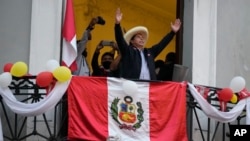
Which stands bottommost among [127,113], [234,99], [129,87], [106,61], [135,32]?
[127,113]

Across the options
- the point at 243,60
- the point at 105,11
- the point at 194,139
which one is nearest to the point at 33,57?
the point at 194,139

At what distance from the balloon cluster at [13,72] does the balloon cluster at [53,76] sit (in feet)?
0.99

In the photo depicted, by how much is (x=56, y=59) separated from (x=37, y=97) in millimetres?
802

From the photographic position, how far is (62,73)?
10.3m

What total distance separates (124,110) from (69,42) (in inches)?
51.1

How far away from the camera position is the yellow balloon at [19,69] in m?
10.6

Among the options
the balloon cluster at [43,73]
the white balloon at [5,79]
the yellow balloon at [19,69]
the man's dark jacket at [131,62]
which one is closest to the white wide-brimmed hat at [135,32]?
the man's dark jacket at [131,62]

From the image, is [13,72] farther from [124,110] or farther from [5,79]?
[124,110]

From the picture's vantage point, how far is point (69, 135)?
34.2 ft

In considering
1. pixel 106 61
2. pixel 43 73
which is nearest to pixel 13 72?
pixel 43 73

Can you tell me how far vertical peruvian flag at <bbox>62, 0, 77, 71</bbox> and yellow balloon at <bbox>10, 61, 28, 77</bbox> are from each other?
725 millimetres

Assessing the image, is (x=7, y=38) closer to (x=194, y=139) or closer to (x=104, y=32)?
(x=194, y=139)

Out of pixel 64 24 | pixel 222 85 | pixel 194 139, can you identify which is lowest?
pixel 194 139

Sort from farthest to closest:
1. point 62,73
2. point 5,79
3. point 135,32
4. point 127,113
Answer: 1. point 135,32
2. point 127,113
3. point 5,79
4. point 62,73
